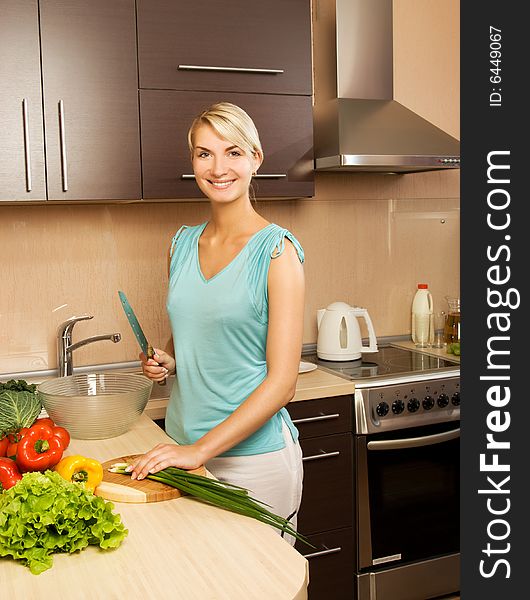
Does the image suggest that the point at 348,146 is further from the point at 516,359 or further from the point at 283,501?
the point at 283,501

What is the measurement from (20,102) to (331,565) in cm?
179

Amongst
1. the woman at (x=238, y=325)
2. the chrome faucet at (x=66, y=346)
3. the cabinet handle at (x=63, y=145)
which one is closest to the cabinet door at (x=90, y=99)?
the cabinet handle at (x=63, y=145)

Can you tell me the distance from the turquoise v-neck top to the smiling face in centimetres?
12

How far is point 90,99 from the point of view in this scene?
7.67 ft

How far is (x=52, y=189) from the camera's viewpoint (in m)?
2.31

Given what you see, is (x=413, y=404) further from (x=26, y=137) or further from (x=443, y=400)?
(x=26, y=137)

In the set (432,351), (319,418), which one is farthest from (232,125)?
(432,351)

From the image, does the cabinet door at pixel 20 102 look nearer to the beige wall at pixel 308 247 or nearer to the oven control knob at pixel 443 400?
the beige wall at pixel 308 247

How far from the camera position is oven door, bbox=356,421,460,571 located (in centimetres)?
258

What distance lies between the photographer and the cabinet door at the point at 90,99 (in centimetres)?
229

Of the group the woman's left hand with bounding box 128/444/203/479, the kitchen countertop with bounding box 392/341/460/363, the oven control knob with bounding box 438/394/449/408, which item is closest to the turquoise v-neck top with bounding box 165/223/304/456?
the woman's left hand with bounding box 128/444/203/479

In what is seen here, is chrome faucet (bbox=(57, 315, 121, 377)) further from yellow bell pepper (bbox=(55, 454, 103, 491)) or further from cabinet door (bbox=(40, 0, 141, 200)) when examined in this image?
yellow bell pepper (bbox=(55, 454, 103, 491))

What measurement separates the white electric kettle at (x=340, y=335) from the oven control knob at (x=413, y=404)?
36 centimetres

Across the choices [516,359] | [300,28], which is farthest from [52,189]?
[516,359]
